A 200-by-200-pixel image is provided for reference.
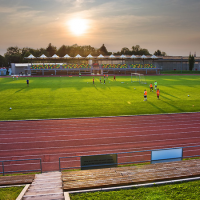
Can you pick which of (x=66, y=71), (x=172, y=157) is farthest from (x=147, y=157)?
(x=66, y=71)

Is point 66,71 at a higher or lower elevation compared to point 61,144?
higher

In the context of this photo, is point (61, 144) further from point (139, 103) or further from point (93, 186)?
point (139, 103)

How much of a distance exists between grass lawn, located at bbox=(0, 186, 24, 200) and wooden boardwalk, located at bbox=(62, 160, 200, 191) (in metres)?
1.63

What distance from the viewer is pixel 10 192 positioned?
6883 millimetres

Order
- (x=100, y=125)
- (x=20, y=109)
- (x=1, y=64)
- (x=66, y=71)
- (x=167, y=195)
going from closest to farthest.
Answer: (x=167, y=195) → (x=100, y=125) → (x=20, y=109) → (x=66, y=71) → (x=1, y=64)

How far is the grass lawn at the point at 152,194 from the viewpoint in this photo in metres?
6.73

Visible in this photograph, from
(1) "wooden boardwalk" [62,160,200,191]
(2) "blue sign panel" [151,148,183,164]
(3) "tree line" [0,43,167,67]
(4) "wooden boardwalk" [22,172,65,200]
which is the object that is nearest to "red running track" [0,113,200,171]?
(2) "blue sign panel" [151,148,183,164]

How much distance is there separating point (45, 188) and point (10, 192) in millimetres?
1238

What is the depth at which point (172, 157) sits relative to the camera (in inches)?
357

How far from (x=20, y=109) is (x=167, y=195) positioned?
16.8m

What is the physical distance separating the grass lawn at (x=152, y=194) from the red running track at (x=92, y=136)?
3349 millimetres

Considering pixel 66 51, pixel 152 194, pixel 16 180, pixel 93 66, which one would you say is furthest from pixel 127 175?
pixel 66 51

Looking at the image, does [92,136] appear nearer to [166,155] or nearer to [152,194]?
[166,155]

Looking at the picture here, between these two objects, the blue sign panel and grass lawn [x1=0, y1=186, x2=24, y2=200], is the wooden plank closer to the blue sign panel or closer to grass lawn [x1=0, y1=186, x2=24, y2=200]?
grass lawn [x1=0, y1=186, x2=24, y2=200]
